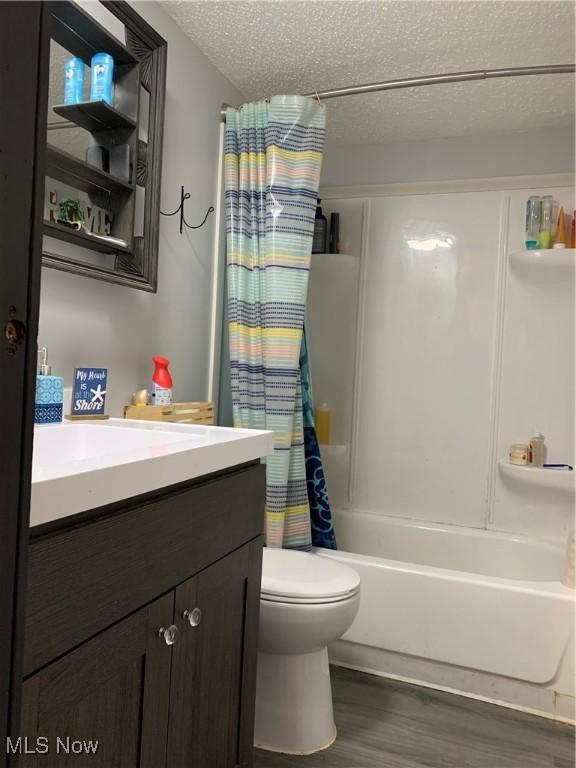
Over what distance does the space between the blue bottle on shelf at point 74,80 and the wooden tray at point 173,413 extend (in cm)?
86

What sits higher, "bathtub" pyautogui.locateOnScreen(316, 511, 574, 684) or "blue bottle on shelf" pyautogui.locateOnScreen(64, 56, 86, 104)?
"blue bottle on shelf" pyautogui.locateOnScreen(64, 56, 86, 104)

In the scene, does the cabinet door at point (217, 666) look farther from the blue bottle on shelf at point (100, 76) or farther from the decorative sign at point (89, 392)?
the blue bottle on shelf at point (100, 76)

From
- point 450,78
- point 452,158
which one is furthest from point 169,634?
point 452,158

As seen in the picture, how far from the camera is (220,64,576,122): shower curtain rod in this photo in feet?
6.29

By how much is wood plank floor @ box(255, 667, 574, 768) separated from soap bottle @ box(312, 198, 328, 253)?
1925mm

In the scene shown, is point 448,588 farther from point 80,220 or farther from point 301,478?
point 80,220

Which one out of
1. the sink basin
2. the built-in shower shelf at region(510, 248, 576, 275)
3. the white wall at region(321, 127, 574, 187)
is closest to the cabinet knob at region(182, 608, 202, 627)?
the sink basin

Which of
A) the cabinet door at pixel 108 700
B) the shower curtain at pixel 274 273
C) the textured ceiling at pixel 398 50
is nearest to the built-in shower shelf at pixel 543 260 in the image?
the textured ceiling at pixel 398 50

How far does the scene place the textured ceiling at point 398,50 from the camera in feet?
6.12

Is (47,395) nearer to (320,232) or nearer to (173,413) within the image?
(173,413)

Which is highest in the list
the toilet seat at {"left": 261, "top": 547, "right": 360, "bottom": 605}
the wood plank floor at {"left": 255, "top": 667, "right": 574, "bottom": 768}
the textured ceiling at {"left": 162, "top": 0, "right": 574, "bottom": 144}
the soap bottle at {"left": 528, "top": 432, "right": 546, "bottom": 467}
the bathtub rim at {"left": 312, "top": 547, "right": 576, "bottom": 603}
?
the textured ceiling at {"left": 162, "top": 0, "right": 574, "bottom": 144}

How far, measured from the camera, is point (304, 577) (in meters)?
1.80

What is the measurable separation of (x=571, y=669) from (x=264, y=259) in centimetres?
174

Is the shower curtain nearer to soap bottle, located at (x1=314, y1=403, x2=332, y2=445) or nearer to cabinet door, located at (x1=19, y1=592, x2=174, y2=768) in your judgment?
soap bottle, located at (x1=314, y1=403, x2=332, y2=445)
